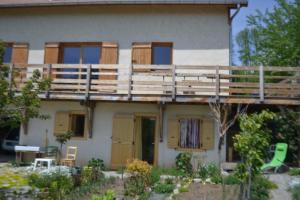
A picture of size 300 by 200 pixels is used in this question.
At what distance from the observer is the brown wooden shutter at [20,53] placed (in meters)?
15.4

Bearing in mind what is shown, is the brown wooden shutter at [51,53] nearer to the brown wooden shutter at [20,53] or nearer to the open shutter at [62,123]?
the brown wooden shutter at [20,53]

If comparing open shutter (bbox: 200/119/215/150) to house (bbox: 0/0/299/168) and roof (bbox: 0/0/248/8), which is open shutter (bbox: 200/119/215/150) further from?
roof (bbox: 0/0/248/8)

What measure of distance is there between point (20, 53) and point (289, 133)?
37.1ft

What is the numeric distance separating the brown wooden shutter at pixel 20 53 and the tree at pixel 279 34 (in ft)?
39.8

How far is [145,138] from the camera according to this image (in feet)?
47.7

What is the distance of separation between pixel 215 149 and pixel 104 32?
250 inches

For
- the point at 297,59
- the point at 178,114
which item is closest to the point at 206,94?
the point at 178,114

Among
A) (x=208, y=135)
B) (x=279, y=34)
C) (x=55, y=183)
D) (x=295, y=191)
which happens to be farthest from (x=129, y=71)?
(x=279, y=34)

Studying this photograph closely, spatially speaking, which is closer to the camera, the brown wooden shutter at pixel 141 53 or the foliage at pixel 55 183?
the foliage at pixel 55 183

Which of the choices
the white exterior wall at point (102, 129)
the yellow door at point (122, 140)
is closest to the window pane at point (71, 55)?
the white exterior wall at point (102, 129)

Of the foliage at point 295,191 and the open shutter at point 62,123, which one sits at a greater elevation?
the open shutter at point 62,123

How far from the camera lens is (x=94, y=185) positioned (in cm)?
1011

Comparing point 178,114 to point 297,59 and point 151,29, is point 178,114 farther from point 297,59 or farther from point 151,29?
point 297,59

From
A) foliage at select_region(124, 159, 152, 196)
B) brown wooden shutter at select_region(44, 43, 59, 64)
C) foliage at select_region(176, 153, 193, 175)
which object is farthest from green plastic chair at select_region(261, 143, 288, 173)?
brown wooden shutter at select_region(44, 43, 59, 64)
